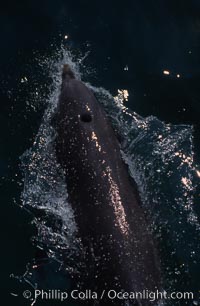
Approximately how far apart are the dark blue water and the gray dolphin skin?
19.9 inches

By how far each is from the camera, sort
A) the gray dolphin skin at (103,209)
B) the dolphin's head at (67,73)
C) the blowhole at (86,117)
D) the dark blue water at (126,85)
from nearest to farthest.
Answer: the gray dolphin skin at (103,209)
the dark blue water at (126,85)
the blowhole at (86,117)
the dolphin's head at (67,73)

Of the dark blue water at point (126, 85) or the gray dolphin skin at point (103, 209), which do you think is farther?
the dark blue water at point (126, 85)

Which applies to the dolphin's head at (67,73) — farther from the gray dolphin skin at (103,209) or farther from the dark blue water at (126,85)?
the gray dolphin skin at (103,209)

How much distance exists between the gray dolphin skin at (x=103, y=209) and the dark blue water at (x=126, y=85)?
51 cm

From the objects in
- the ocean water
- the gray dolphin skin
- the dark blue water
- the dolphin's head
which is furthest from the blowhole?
the dolphin's head

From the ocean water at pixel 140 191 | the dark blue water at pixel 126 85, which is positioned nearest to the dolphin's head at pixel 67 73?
the ocean water at pixel 140 191

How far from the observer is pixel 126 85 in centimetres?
877

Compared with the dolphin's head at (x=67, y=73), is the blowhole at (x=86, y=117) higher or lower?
lower

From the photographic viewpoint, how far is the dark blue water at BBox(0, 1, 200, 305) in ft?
22.2

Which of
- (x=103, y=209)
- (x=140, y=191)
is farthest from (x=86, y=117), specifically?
(x=103, y=209)

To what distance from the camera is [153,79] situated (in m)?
8.99

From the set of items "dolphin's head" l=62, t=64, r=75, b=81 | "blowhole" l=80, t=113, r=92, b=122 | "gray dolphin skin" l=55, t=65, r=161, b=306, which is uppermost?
"dolphin's head" l=62, t=64, r=75, b=81

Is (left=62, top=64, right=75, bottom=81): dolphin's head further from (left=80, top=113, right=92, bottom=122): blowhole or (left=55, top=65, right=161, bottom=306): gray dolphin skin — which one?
(left=80, top=113, right=92, bottom=122): blowhole

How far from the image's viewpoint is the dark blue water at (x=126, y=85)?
676 centimetres
